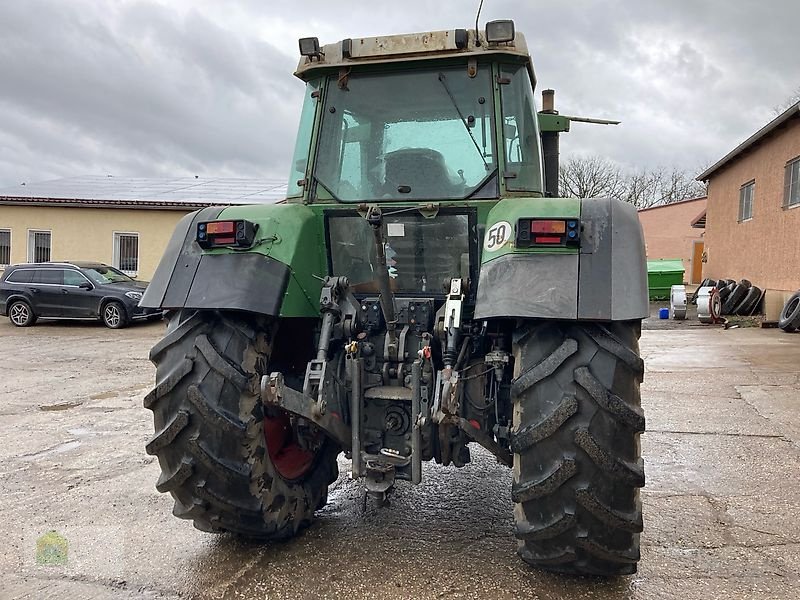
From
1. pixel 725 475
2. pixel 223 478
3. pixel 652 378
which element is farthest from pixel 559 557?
pixel 652 378

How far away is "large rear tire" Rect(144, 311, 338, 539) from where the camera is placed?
2.93 m

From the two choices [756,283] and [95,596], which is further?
[756,283]

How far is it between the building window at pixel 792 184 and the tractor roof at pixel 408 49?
13978 mm

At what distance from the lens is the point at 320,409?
300 centimetres

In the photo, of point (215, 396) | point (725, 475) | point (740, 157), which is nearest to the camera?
point (215, 396)

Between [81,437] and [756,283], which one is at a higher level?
[756,283]

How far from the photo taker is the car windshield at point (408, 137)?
137 inches

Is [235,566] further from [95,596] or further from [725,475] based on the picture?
[725,475]

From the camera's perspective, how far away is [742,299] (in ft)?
53.8

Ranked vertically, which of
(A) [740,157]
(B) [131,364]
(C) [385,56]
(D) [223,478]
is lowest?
(B) [131,364]

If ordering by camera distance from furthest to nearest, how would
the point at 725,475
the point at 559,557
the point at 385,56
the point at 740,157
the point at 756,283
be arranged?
the point at 740,157 < the point at 756,283 < the point at 725,475 < the point at 385,56 < the point at 559,557

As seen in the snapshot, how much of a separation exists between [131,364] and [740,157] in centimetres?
1689

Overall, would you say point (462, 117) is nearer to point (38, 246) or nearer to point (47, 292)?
point (47, 292)

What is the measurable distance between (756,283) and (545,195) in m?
15.8
